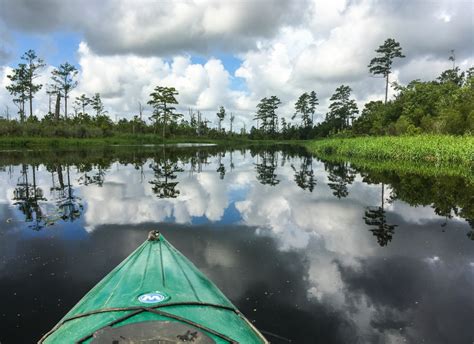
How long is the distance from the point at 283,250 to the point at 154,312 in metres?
4.21

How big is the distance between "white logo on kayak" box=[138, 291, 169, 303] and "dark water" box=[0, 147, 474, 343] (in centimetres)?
150

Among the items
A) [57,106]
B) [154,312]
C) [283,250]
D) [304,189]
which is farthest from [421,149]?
[57,106]

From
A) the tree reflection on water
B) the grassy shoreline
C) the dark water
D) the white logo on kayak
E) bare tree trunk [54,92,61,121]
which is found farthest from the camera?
bare tree trunk [54,92,61,121]

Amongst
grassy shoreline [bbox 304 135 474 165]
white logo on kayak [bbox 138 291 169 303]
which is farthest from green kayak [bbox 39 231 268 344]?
grassy shoreline [bbox 304 135 474 165]

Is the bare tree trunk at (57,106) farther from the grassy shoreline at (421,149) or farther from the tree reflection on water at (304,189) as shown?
the grassy shoreline at (421,149)

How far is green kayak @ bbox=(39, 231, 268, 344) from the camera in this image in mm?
2533

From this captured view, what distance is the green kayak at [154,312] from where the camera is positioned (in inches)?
99.7

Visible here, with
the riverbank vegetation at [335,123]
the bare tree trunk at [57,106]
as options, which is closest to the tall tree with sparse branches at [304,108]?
the riverbank vegetation at [335,123]

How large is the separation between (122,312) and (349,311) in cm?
293

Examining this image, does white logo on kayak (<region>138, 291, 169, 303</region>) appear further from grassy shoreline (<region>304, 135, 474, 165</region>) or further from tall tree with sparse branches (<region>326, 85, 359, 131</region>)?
tall tree with sparse branches (<region>326, 85, 359, 131</region>)

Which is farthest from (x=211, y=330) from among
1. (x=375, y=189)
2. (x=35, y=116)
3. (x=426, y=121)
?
(x=35, y=116)

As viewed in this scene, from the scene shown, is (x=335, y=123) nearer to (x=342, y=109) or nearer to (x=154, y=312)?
(x=342, y=109)

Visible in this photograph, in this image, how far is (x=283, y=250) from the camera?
268 inches

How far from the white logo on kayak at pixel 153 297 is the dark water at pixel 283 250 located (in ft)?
4.92
